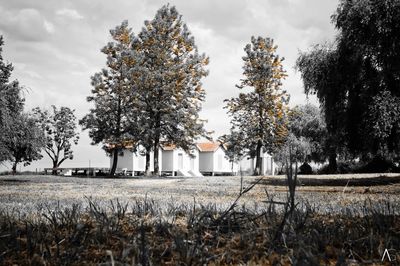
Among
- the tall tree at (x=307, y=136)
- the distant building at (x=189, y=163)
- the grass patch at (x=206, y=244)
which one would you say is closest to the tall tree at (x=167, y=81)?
the tall tree at (x=307, y=136)

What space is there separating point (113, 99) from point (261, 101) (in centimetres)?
1501

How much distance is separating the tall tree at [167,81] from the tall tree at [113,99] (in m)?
2.70

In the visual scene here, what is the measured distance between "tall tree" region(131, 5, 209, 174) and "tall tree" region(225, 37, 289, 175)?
6157 millimetres

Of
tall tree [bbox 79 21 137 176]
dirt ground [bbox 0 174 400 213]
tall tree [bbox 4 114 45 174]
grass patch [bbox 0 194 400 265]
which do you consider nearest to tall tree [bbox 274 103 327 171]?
tall tree [bbox 79 21 137 176]

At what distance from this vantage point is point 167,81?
33.7 m

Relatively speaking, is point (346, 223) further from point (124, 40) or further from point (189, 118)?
point (124, 40)

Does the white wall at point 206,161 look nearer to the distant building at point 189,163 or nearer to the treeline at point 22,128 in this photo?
the distant building at point 189,163

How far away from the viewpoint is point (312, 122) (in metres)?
45.8

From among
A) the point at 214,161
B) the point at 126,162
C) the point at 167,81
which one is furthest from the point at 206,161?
the point at 167,81

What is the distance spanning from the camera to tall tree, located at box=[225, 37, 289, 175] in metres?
38.4

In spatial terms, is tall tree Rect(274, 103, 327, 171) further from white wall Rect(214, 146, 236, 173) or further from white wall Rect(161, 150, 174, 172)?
white wall Rect(214, 146, 236, 173)

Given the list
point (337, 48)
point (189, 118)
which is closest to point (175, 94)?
point (189, 118)

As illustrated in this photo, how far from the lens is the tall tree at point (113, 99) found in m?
36.9

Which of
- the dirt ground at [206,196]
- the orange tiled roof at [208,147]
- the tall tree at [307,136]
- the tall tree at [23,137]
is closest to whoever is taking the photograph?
the dirt ground at [206,196]
